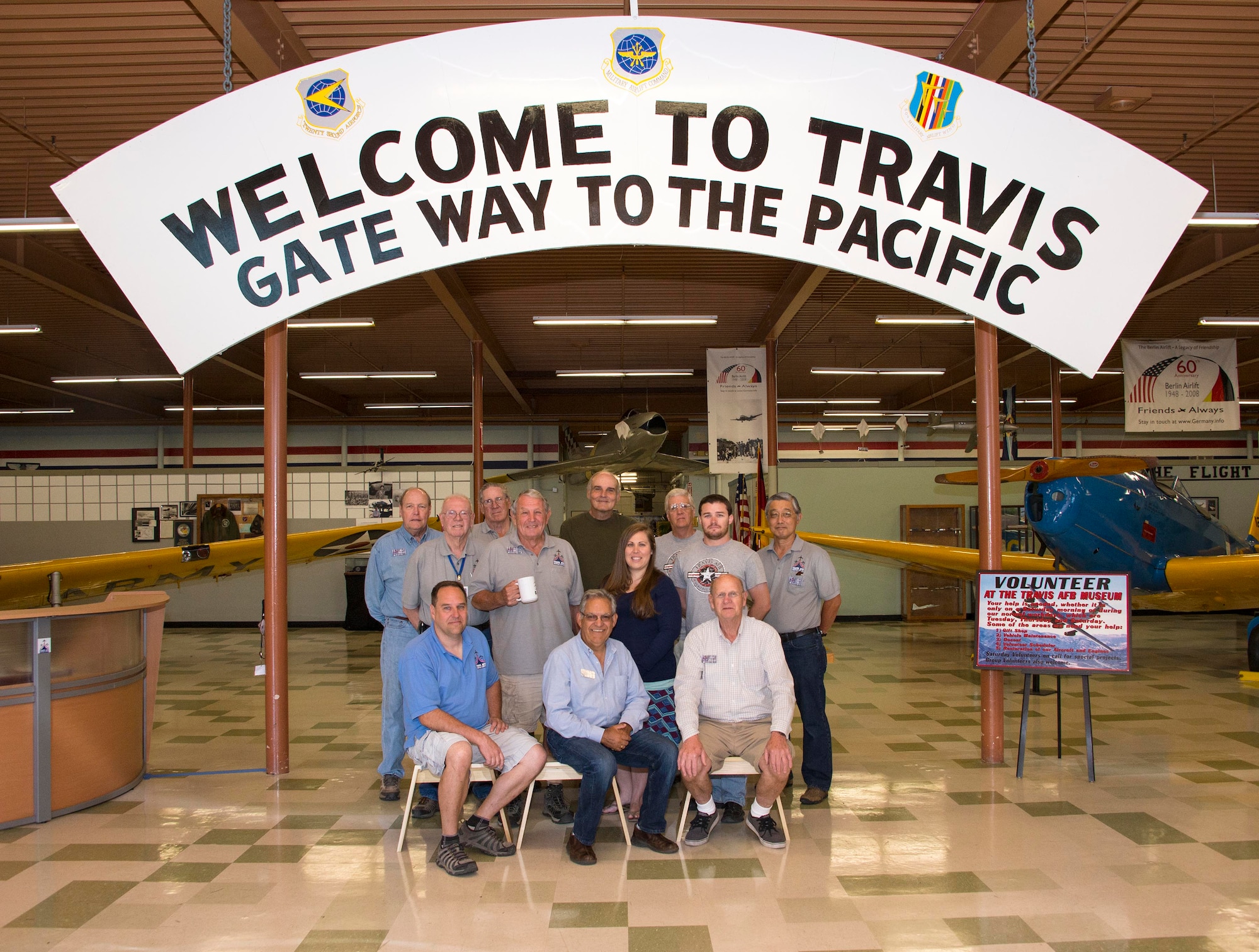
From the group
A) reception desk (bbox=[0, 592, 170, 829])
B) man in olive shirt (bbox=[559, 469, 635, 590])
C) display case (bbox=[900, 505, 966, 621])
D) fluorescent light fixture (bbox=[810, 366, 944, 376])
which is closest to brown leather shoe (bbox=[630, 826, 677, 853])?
man in olive shirt (bbox=[559, 469, 635, 590])

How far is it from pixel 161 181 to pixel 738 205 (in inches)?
105

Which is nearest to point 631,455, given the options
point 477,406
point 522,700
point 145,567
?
point 477,406

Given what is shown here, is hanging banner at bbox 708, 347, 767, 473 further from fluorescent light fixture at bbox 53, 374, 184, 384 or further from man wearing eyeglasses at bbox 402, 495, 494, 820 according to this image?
fluorescent light fixture at bbox 53, 374, 184, 384

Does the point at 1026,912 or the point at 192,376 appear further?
the point at 192,376

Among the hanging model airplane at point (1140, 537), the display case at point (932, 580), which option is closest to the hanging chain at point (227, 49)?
the hanging model airplane at point (1140, 537)

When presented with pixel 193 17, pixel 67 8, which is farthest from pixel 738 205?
pixel 67 8

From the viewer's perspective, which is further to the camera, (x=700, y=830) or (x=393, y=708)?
(x=393, y=708)

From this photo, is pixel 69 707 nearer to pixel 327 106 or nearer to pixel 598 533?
pixel 598 533

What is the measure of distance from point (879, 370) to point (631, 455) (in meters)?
4.48

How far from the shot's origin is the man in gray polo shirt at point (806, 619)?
4.37m

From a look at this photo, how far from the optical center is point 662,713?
3.95m

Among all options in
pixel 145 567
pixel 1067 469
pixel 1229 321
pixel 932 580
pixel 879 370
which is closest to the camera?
pixel 1067 469

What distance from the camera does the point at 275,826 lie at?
4.07 meters

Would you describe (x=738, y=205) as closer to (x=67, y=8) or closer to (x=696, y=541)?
(x=696, y=541)
